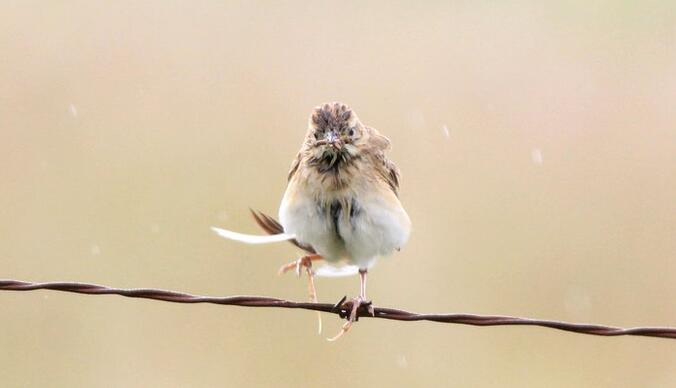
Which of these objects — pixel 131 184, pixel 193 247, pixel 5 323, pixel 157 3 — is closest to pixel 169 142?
pixel 131 184

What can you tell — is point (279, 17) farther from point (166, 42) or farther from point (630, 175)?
point (630, 175)

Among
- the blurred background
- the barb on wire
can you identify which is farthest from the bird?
the blurred background

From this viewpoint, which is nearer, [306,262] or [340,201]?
[340,201]

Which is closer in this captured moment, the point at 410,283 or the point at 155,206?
the point at 410,283

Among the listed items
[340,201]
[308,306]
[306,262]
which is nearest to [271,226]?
[306,262]

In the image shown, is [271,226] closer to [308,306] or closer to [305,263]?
[305,263]

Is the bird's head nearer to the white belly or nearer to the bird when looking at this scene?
the bird
